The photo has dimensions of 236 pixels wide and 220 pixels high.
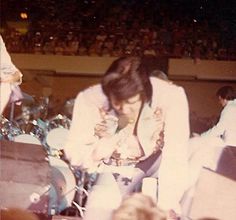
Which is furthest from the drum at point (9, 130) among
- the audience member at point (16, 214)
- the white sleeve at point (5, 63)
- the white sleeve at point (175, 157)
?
the white sleeve at point (175, 157)

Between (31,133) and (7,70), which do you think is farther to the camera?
(7,70)

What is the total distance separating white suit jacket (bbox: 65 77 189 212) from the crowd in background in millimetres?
215

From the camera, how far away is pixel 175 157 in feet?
9.76

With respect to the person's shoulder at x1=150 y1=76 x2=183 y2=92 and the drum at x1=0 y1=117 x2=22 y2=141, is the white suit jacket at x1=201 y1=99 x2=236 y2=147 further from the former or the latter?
the drum at x1=0 y1=117 x2=22 y2=141

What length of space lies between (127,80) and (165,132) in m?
0.36

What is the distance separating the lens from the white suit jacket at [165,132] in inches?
117

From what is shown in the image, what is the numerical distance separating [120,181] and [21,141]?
0.59m

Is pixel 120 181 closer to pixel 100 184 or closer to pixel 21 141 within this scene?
pixel 100 184

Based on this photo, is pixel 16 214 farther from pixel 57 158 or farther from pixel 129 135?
pixel 129 135

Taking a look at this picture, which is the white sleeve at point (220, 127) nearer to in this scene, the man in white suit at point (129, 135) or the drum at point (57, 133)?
the man in white suit at point (129, 135)

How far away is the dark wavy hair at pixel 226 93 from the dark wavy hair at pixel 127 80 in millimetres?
383

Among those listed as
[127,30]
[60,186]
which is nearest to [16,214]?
[60,186]

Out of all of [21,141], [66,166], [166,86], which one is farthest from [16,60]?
[166,86]

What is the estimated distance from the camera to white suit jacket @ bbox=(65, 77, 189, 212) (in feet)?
9.74
